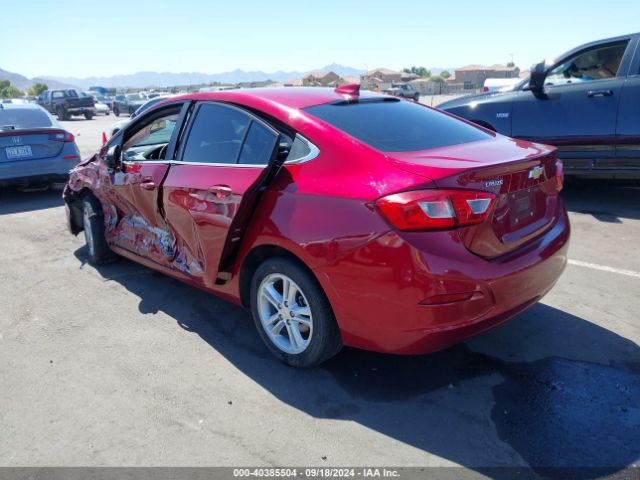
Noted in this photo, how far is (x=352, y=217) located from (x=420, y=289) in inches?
19.5

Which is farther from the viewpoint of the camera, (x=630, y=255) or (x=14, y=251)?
(x=14, y=251)

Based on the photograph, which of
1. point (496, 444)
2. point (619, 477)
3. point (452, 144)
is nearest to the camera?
point (619, 477)

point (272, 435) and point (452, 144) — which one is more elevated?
point (452, 144)

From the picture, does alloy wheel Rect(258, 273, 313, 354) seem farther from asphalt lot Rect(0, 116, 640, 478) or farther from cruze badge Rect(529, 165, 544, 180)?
cruze badge Rect(529, 165, 544, 180)

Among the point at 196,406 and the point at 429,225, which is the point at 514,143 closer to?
the point at 429,225

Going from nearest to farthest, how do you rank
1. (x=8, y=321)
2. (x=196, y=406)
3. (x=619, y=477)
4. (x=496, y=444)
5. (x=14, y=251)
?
(x=619, y=477) < (x=496, y=444) < (x=196, y=406) < (x=8, y=321) < (x=14, y=251)

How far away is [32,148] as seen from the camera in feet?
27.2

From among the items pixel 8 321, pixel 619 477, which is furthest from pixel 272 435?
pixel 8 321

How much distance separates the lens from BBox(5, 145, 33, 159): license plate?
26.4 feet

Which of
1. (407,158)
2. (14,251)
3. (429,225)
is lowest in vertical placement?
(14,251)

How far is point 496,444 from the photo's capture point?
259cm

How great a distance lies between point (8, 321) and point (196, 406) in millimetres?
2154

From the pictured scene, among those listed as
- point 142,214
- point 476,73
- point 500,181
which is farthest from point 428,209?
point 476,73

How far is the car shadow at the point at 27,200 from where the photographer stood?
8211mm
